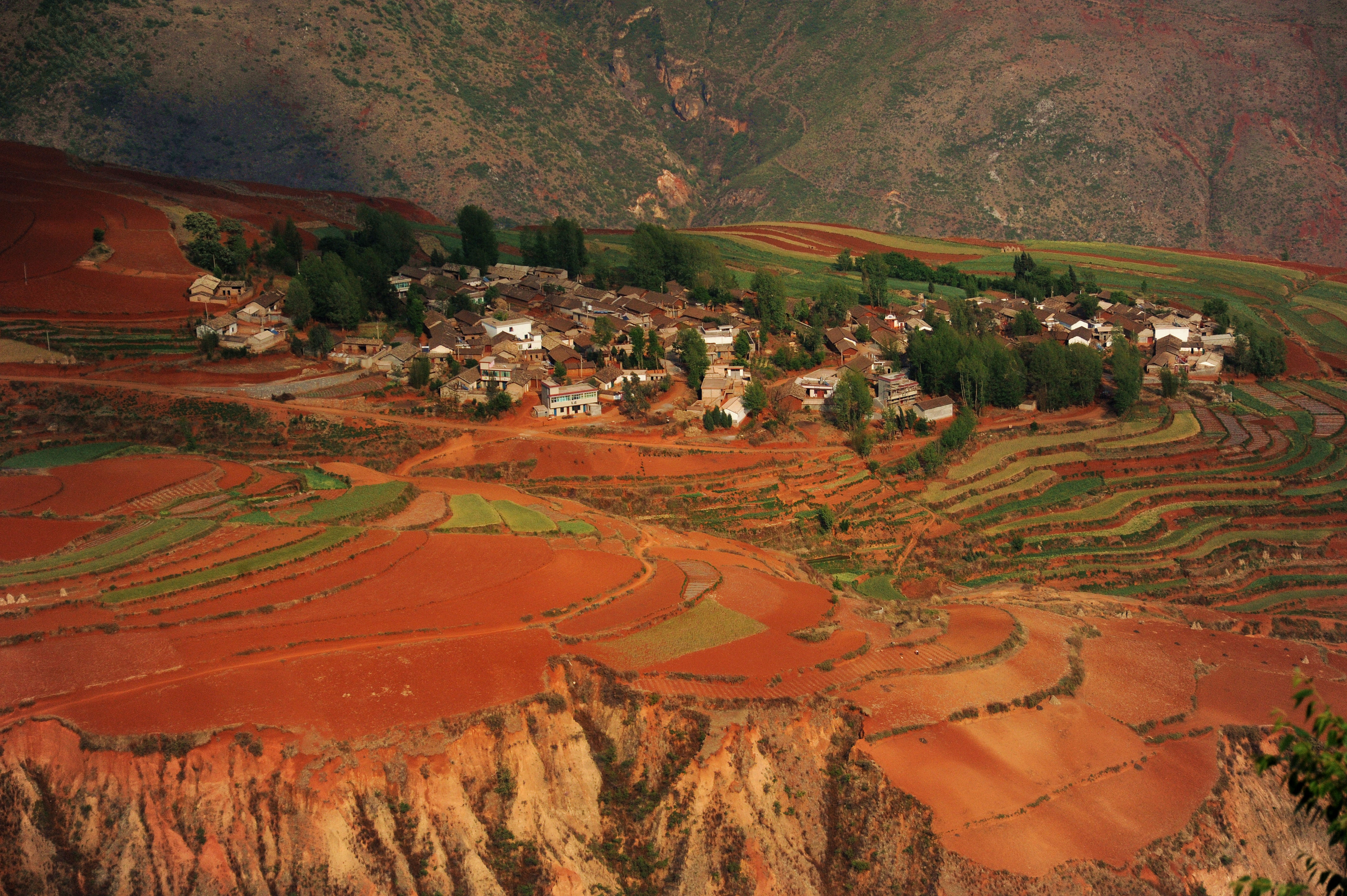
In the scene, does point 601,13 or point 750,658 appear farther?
point 601,13

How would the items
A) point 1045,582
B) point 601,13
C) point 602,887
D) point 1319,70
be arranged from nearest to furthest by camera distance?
point 602,887 → point 1045,582 → point 1319,70 → point 601,13

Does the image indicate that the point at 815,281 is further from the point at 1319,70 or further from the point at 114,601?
the point at 1319,70

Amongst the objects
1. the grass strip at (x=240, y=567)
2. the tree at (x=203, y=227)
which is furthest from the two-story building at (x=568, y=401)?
the tree at (x=203, y=227)

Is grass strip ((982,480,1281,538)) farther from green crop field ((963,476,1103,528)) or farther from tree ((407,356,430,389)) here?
tree ((407,356,430,389))

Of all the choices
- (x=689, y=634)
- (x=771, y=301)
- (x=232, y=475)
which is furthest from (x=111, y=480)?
(x=771, y=301)

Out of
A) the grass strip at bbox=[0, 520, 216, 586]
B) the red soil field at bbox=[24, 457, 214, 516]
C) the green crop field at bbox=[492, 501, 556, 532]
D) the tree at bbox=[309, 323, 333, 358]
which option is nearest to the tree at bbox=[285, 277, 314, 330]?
the tree at bbox=[309, 323, 333, 358]


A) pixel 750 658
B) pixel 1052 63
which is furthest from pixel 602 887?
pixel 1052 63
